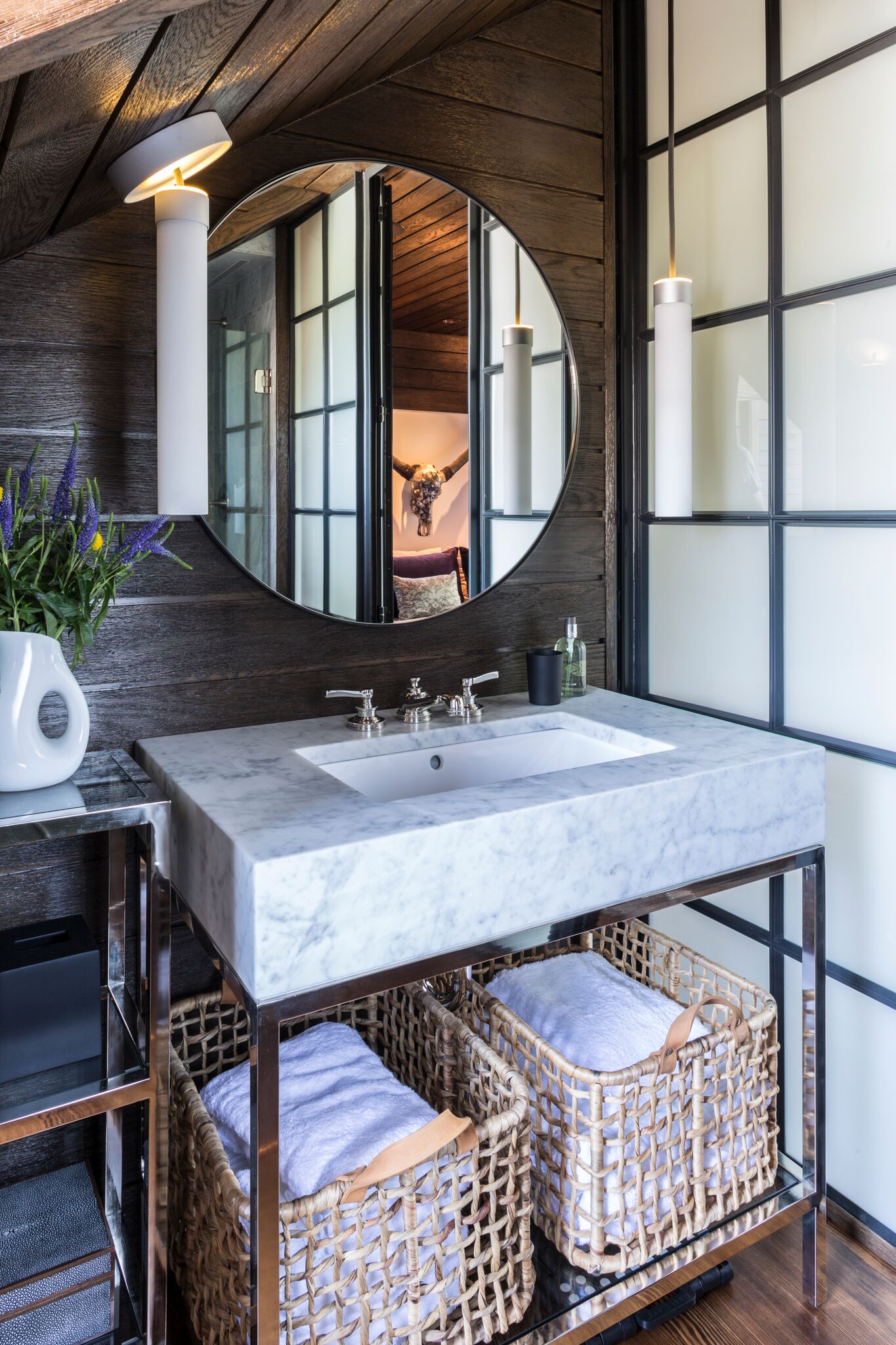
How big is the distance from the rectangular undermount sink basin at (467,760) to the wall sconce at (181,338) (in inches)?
18.1

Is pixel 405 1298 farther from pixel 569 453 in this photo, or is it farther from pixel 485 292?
pixel 485 292

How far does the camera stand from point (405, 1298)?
1197 millimetres

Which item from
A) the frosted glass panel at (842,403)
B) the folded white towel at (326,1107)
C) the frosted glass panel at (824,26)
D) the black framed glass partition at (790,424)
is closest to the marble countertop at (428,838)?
the black framed glass partition at (790,424)

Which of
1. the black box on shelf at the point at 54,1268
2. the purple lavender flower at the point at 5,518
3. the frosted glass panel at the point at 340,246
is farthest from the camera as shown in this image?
the frosted glass panel at the point at 340,246

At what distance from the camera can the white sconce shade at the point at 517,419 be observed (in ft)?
6.14

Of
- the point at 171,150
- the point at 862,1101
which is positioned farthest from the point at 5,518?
the point at 862,1101

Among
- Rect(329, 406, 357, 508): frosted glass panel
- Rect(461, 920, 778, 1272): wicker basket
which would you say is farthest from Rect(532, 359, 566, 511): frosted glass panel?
Rect(461, 920, 778, 1272): wicker basket

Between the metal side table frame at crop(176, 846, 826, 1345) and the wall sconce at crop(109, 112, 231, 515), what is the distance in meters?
0.61

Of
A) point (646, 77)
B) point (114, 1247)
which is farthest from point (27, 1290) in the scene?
point (646, 77)

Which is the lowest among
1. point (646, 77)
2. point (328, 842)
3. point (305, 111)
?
point (328, 842)

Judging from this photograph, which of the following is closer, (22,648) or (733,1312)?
(22,648)

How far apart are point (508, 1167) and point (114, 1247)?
0.60 meters

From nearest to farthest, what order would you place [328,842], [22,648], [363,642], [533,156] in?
[328,842] < [22,648] < [363,642] < [533,156]

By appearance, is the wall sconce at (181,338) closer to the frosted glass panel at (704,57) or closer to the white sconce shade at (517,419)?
the white sconce shade at (517,419)
